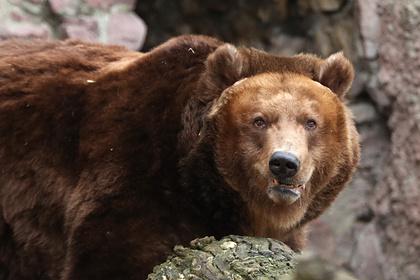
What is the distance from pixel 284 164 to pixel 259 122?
0.43 meters

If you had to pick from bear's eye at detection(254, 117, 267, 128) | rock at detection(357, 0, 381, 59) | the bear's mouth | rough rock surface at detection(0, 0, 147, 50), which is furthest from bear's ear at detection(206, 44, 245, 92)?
rock at detection(357, 0, 381, 59)

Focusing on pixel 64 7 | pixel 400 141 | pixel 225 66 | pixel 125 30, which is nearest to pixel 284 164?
pixel 225 66

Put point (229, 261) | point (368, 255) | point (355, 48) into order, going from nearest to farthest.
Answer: point (229, 261), point (368, 255), point (355, 48)

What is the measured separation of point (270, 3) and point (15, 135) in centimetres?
447

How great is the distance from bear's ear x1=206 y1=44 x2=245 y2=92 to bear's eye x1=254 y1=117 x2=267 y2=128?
0.34 metres

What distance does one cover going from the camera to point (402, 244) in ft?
30.0

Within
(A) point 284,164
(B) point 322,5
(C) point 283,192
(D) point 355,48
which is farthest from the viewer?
(B) point 322,5

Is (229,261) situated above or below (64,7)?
above

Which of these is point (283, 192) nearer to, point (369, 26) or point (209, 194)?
point (209, 194)

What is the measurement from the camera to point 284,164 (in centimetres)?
530

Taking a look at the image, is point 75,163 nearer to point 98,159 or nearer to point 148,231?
point 98,159

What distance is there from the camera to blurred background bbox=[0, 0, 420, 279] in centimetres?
→ 878

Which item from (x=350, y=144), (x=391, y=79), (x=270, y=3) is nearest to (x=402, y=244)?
(x=391, y=79)

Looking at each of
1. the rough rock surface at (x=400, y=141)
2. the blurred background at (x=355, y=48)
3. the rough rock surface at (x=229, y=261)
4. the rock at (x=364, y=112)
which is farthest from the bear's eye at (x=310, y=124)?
the rock at (x=364, y=112)
